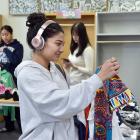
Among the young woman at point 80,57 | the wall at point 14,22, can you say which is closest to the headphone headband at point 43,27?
the young woman at point 80,57

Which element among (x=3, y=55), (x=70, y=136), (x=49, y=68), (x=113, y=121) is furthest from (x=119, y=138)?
(x=3, y=55)

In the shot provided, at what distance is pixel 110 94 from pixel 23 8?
3.92 metres

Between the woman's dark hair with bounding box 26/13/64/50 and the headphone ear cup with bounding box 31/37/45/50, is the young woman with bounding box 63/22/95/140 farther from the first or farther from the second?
the headphone ear cup with bounding box 31/37/45/50

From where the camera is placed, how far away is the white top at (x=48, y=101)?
1.26 meters

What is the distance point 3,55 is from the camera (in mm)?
4383

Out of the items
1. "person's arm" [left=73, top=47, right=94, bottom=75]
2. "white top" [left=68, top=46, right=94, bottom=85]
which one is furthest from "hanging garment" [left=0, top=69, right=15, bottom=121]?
"person's arm" [left=73, top=47, right=94, bottom=75]

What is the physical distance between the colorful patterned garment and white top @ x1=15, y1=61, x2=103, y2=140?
0.84 ft

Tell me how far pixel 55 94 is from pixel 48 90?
0.11ft

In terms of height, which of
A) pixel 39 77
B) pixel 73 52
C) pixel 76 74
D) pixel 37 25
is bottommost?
pixel 76 74

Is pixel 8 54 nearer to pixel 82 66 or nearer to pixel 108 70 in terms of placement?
pixel 82 66

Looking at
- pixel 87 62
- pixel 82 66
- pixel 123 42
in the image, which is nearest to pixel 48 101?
pixel 87 62

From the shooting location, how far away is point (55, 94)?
1283mm

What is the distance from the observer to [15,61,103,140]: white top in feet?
4.15

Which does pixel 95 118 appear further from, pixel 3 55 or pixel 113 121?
pixel 3 55
